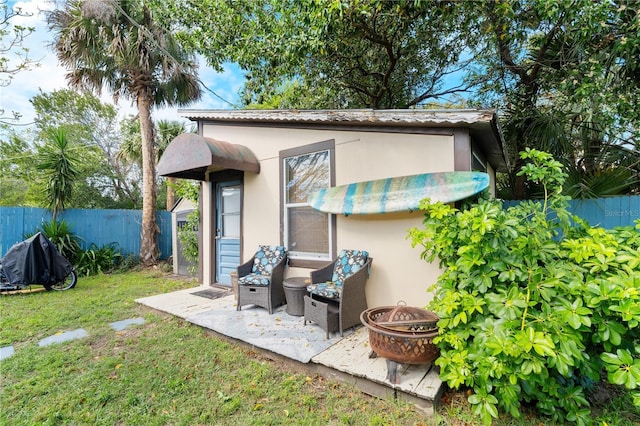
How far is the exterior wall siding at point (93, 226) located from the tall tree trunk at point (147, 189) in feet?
2.28

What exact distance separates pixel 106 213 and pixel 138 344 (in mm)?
7396

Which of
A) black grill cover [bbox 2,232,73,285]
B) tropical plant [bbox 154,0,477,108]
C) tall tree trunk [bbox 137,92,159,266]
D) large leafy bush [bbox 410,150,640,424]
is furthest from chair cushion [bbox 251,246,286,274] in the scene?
tall tree trunk [bbox 137,92,159,266]

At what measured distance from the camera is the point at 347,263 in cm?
411

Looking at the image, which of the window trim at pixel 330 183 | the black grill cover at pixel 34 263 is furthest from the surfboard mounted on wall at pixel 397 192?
the black grill cover at pixel 34 263

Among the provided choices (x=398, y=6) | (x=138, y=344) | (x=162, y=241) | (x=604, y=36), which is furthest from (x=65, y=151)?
(x=604, y=36)

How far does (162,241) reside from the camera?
415 inches

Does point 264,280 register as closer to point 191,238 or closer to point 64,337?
point 64,337

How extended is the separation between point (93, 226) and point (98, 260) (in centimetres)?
120

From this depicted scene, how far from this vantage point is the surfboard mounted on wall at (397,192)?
3.29 metres

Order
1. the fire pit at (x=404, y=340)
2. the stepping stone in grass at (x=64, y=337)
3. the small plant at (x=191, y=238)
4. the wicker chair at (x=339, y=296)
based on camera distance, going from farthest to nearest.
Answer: the small plant at (x=191, y=238)
the stepping stone in grass at (x=64, y=337)
the wicker chair at (x=339, y=296)
the fire pit at (x=404, y=340)

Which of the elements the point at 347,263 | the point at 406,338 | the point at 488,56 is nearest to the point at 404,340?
the point at 406,338

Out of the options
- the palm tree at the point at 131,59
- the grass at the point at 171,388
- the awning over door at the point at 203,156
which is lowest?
the grass at the point at 171,388

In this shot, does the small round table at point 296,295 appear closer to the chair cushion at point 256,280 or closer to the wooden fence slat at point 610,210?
the chair cushion at point 256,280

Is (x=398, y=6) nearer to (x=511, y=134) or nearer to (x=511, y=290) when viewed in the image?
(x=511, y=134)
